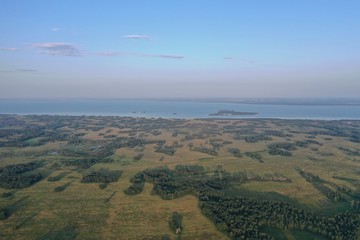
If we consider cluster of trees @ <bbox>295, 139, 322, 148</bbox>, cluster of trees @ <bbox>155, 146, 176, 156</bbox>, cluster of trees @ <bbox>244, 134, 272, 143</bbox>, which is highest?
cluster of trees @ <bbox>244, 134, 272, 143</bbox>

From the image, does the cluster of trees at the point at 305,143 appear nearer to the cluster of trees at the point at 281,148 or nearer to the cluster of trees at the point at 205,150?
the cluster of trees at the point at 281,148

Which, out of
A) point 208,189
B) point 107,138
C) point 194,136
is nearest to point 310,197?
point 208,189

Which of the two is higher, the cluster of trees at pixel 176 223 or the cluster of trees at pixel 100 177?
the cluster of trees at pixel 100 177

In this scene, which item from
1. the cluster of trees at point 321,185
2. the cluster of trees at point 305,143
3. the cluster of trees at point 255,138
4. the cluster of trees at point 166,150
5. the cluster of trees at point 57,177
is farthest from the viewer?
the cluster of trees at point 255,138

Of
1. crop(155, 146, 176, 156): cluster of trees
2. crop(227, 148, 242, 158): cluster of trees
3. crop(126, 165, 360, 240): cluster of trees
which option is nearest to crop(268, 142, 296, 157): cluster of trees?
crop(227, 148, 242, 158): cluster of trees

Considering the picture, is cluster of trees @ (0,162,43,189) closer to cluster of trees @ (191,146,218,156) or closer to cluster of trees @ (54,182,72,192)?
cluster of trees @ (54,182,72,192)

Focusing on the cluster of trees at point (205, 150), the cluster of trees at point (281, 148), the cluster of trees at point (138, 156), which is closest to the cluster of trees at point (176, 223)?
the cluster of trees at point (138, 156)
